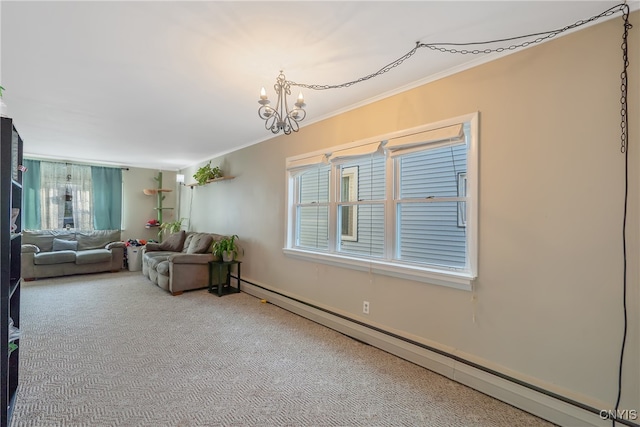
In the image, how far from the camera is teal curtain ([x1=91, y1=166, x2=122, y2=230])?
6.49m

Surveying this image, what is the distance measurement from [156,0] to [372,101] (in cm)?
193

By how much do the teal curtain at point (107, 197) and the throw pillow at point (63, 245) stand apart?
81cm

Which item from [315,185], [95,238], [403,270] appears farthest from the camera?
[95,238]

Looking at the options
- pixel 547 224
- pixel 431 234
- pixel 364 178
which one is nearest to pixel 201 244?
pixel 364 178

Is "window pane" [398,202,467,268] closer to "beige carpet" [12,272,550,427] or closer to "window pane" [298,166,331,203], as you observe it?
"beige carpet" [12,272,550,427]

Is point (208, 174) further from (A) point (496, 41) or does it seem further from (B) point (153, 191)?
(A) point (496, 41)

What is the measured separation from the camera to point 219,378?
226 cm

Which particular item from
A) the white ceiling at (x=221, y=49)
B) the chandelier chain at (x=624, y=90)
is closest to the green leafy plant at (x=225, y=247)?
the white ceiling at (x=221, y=49)

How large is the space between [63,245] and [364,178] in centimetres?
597

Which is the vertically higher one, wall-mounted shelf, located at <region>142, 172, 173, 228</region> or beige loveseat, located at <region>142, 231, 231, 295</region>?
wall-mounted shelf, located at <region>142, 172, 173, 228</region>

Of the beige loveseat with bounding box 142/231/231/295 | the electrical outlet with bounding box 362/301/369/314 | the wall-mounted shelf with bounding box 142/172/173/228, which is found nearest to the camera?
the electrical outlet with bounding box 362/301/369/314

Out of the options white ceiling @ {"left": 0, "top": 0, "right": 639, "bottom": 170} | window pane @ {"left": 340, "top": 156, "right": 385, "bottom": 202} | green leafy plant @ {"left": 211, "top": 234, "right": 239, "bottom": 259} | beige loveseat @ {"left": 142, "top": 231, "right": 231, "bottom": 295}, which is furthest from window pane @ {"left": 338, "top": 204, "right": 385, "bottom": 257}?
beige loveseat @ {"left": 142, "top": 231, "right": 231, "bottom": 295}

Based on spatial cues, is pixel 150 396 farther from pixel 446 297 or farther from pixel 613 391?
pixel 613 391

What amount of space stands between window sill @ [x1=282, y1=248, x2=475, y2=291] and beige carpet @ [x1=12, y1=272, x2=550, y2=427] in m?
0.72
